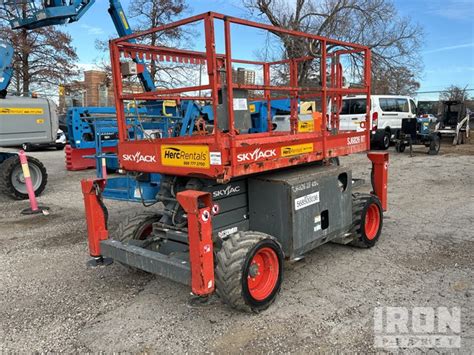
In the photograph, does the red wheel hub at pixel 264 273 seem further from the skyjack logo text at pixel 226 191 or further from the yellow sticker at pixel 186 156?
the yellow sticker at pixel 186 156

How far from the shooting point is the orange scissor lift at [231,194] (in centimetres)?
335

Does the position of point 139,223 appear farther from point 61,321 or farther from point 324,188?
point 324,188

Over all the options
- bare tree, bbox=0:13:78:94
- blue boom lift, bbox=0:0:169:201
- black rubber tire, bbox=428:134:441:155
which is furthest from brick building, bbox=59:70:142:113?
black rubber tire, bbox=428:134:441:155

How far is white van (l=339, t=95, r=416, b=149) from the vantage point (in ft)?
48.8

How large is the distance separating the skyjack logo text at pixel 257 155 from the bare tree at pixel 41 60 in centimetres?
1931

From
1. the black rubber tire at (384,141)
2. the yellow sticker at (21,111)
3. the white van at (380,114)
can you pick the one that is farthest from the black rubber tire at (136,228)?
the black rubber tire at (384,141)

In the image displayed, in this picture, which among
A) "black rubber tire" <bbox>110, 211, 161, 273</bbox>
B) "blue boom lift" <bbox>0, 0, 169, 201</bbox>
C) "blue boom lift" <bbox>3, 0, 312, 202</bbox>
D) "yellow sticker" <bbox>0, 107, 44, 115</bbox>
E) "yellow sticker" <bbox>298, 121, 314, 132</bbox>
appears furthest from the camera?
"yellow sticker" <bbox>0, 107, 44, 115</bbox>

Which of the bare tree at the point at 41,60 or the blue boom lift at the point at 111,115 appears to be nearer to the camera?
the blue boom lift at the point at 111,115

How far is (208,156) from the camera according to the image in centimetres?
343

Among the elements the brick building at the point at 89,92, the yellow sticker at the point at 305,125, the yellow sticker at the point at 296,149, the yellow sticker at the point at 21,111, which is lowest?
the yellow sticker at the point at 296,149

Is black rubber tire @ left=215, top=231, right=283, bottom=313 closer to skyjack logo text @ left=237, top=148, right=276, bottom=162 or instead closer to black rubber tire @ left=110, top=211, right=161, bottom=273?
skyjack logo text @ left=237, top=148, right=276, bottom=162

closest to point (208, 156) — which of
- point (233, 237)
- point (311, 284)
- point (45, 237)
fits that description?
point (233, 237)

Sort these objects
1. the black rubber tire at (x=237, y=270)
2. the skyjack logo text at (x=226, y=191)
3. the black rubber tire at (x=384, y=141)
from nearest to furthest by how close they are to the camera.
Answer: the black rubber tire at (x=237, y=270) < the skyjack logo text at (x=226, y=191) < the black rubber tire at (x=384, y=141)

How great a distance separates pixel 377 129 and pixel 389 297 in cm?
1243
